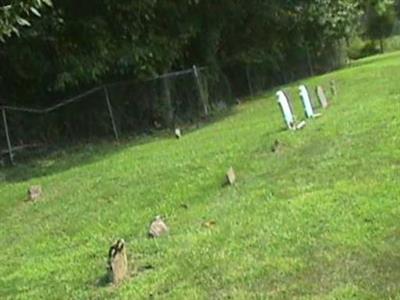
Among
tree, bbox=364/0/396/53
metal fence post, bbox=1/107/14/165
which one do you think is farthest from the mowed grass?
tree, bbox=364/0/396/53

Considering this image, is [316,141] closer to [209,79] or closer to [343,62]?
[209,79]

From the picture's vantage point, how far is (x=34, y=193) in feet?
42.6

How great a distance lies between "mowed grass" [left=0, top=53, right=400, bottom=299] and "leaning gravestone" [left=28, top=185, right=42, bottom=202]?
0.16 meters

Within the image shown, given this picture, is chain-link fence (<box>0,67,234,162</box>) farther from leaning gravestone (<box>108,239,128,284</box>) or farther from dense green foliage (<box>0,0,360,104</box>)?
leaning gravestone (<box>108,239,128,284</box>)

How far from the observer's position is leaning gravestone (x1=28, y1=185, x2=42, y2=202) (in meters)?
12.8

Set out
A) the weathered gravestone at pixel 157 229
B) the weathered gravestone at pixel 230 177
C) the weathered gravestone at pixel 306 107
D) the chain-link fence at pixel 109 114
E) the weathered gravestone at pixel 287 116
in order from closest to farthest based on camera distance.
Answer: the weathered gravestone at pixel 157 229 < the weathered gravestone at pixel 230 177 < the weathered gravestone at pixel 287 116 < the weathered gravestone at pixel 306 107 < the chain-link fence at pixel 109 114

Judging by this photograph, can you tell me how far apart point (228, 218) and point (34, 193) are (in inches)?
207

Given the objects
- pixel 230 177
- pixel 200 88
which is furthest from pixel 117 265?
pixel 200 88

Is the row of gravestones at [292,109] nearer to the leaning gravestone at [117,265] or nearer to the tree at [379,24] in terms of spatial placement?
the leaning gravestone at [117,265]

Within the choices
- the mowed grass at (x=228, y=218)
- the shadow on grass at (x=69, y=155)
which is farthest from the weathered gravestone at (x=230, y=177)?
the shadow on grass at (x=69, y=155)

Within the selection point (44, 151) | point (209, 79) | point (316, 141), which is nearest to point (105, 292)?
point (316, 141)

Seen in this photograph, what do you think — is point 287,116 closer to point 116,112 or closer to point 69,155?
point 69,155

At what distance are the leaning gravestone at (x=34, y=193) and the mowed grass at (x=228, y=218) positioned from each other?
0.16 meters

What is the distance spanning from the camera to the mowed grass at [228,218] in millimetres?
6445
